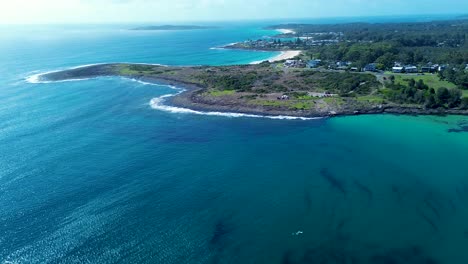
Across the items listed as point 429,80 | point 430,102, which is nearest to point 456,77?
point 429,80

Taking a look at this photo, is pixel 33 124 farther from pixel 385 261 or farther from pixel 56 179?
pixel 385 261

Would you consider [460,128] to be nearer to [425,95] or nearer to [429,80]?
[425,95]

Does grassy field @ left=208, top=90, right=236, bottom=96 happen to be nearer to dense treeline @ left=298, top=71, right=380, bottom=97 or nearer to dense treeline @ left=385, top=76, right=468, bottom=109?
dense treeline @ left=298, top=71, right=380, bottom=97

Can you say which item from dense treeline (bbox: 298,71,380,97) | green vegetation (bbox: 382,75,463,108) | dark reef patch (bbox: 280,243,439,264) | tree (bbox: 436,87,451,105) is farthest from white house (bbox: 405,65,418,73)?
dark reef patch (bbox: 280,243,439,264)

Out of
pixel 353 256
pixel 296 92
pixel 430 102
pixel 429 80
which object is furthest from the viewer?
pixel 429 80

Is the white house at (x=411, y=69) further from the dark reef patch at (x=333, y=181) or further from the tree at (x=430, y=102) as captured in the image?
the dark reef patch at (x=333, y=181)

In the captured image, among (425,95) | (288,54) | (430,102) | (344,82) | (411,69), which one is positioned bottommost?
(430,102)
